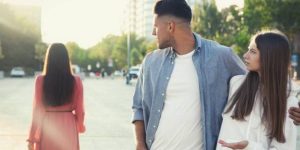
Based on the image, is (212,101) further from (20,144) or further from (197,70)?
(20,144)

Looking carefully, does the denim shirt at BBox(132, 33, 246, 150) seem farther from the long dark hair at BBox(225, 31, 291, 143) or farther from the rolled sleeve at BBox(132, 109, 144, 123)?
the long dark hair at BBox(225, 31, 291, 143)

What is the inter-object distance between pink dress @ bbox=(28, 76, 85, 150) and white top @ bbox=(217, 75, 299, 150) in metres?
2.75

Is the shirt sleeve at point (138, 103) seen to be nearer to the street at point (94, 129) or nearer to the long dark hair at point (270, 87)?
the long dark hair at point (270, 87)

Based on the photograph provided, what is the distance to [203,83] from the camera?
338 centimetres

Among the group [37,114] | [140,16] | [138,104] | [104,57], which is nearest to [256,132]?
[138,104]

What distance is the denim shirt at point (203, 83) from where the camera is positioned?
3.36m

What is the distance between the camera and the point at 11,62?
78750 mm

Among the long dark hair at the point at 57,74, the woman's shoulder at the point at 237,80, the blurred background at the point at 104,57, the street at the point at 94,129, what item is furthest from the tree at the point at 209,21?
the woman's shoulder at the point at 237,80

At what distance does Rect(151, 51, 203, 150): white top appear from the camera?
11.1 ft

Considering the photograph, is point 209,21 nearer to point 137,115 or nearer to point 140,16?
point 137,115

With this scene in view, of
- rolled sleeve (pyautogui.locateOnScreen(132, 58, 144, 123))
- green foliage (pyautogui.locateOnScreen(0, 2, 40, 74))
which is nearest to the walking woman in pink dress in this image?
rolled sleeve (pyautogui.locateOnScreen(132, 58, 144, 123))

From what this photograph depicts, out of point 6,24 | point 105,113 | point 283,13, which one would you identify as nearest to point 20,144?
point 105,113

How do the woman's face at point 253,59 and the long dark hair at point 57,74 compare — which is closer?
the woman's face at point 253,59

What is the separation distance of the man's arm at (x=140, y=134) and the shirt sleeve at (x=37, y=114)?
6.90ft
